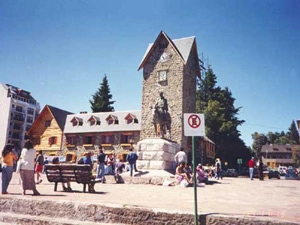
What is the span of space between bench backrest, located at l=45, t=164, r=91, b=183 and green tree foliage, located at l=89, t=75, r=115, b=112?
37526 mm

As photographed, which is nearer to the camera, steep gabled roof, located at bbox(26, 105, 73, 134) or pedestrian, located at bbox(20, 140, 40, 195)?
pedestrian, located at bbox(20, 140, 40, 195)

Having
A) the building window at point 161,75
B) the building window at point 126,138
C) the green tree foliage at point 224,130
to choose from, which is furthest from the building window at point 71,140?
the green tree foliage at point 224,130

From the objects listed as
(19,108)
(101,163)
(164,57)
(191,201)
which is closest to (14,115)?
(19,108)

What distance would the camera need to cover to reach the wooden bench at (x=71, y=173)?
790cm

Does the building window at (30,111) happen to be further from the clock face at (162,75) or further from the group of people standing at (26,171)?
the group of people standing at (26,171)

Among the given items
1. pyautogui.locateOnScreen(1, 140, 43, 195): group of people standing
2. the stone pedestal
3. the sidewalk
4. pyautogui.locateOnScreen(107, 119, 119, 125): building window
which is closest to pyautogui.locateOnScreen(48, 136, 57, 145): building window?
pyautogui.locateOnScreen(107, 119, 119, 125): building window

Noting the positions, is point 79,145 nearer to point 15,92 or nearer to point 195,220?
point 195,220

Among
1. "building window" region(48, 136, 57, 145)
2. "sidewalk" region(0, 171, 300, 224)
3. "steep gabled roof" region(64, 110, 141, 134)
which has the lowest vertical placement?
"sidewalk" region(0, 171, 300, 224)

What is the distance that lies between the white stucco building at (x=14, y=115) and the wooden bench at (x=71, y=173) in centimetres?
5377

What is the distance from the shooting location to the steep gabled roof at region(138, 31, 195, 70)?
29364 mm

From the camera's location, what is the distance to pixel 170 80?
28.9 m

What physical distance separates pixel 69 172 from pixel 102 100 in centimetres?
3899

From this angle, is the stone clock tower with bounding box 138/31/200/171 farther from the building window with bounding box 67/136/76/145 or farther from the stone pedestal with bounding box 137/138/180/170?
the stone pedestal with bounding box 137/138/180/170

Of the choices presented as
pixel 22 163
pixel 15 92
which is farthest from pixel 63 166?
pixel 15 92
